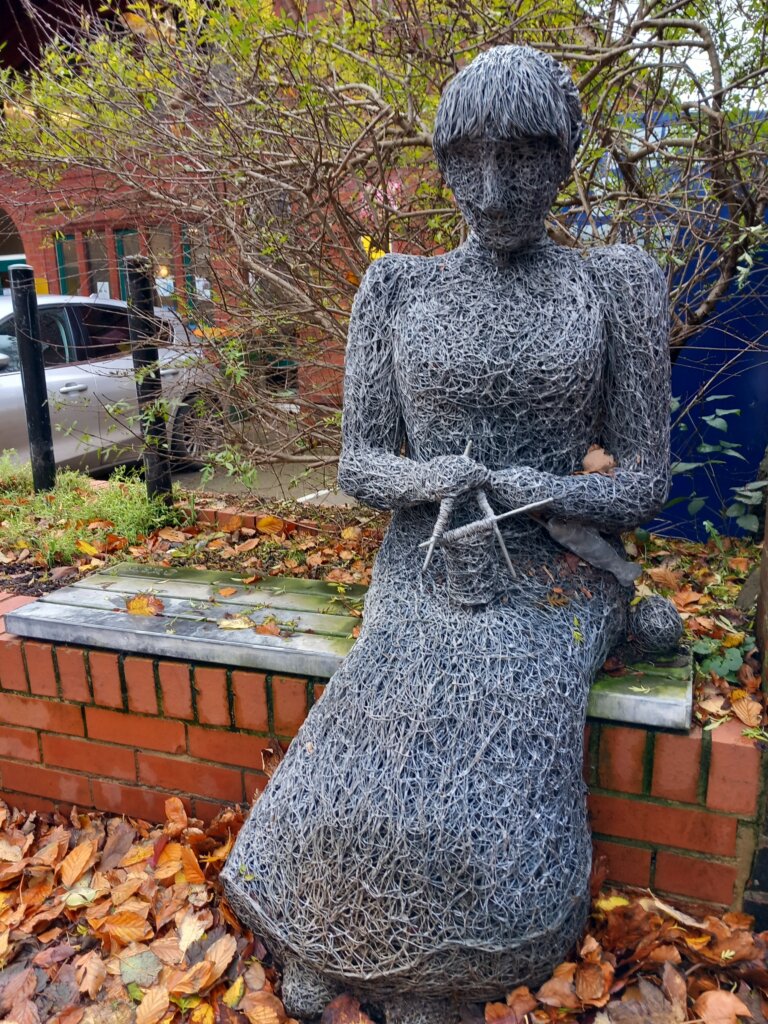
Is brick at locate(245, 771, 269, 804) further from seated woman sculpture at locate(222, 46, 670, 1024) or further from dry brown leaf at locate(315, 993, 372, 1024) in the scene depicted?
dry brown leaf at locate(315, 993, 372, 1024)

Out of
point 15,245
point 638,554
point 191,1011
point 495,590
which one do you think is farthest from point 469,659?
point 15,245

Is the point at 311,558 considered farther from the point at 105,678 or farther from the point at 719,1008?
the point at 719,1008

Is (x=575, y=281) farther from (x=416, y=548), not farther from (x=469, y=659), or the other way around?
(x=469, y=659)

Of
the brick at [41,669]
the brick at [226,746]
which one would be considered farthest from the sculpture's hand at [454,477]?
the brick at [41,669]

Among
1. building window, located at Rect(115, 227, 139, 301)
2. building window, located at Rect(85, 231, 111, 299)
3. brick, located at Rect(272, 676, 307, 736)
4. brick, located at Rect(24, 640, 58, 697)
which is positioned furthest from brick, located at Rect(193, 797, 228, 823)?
building window, located at Rect(85, 231, 111, 299)

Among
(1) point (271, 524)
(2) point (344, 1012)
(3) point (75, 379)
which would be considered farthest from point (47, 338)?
(2) point (344, 1012)

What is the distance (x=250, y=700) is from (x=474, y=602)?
30.4 inches

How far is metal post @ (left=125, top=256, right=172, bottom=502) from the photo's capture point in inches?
140

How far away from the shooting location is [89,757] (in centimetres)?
248

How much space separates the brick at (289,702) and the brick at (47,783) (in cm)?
74

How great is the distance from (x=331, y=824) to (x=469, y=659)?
16.8 inches

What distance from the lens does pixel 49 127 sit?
4129 mm

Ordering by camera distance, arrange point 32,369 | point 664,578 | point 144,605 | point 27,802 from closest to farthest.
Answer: point 144,605 → point 27,802 → point 664,578 → point 32,369

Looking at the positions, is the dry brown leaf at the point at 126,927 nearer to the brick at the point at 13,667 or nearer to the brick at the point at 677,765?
the brick at the point at 13,667
